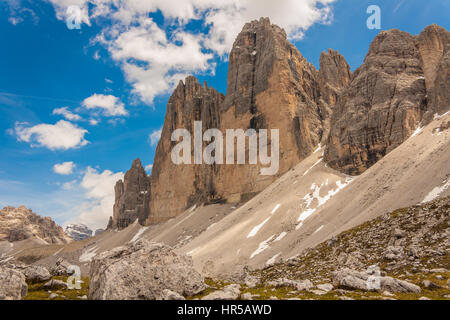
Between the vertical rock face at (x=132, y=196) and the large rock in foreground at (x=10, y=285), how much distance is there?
5465 inches

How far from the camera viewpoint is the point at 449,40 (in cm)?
6378

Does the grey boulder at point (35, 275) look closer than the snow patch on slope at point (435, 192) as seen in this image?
Yes

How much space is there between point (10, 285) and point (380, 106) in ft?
213

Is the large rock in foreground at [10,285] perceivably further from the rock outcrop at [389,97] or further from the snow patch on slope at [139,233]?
the snow patch on slope at [139,233]

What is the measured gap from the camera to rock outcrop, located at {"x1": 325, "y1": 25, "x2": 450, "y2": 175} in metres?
56.8

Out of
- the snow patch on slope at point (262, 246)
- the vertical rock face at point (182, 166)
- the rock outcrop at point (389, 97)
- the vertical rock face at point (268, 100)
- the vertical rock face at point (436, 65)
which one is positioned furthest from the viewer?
the vertical rock face at point (182, 166)

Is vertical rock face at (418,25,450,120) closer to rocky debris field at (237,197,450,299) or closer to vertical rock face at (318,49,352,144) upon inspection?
rocky debris field at (237,197,450,299)

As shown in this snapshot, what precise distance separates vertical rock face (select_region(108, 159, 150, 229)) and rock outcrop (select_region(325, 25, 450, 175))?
104 meters

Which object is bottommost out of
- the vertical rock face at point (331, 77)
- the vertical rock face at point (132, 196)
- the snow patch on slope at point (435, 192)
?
the snow patch on slope at point (435, 192)

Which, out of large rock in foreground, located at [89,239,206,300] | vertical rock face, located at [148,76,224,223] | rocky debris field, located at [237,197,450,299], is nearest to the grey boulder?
large rock in foreground, located at [89,239,206,300]

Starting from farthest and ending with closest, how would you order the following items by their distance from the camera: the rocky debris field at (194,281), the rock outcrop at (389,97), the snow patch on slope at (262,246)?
the rock outcrop at (389,97) < the snow patch on slope at (262,246) < the rocky debris field at (194,281)

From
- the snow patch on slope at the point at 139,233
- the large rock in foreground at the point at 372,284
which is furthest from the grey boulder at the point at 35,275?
the snow patch on slope at the point at 139,233

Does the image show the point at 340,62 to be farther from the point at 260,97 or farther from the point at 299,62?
the point at 260,97

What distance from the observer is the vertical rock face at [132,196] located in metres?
152
